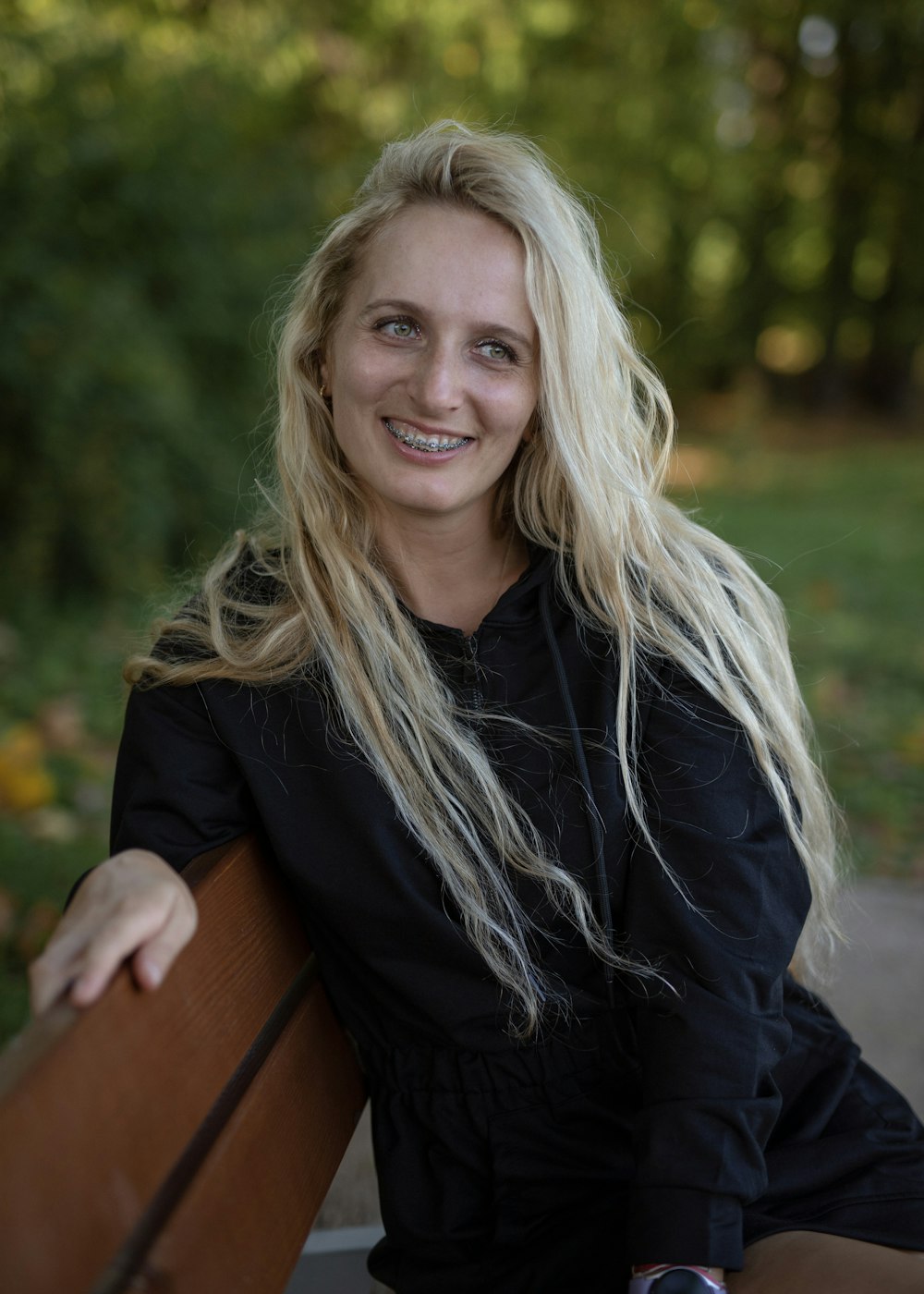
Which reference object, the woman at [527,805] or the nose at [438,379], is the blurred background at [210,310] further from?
the nose at [438,379]

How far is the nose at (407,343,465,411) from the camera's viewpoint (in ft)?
6.49

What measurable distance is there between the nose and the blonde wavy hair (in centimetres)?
14

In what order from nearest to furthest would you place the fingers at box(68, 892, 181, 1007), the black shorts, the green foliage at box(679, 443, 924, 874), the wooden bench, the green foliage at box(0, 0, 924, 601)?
the wooden bench → the fingers at box(68, 892, 181, 1007) → the black shorts → the green foliage at box(679, 443, 924, 874) → the green foliage at box(0, 0, 924, 601)

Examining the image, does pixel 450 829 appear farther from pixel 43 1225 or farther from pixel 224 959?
pixel 43 1225

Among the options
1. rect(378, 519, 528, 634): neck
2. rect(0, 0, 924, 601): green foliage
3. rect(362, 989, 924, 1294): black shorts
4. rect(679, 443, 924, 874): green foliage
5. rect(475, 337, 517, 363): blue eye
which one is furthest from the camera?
rect(0, 0, 924, 601): green foliage

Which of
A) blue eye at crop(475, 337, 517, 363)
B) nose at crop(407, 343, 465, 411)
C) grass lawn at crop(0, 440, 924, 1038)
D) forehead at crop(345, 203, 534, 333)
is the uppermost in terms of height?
forehead at crop(345, 203, 534, 333)

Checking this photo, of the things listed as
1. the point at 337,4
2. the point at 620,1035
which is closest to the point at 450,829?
the point at 620,1035

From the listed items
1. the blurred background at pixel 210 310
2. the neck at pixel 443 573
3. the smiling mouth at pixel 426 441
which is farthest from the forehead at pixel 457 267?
the blurred background at pixel 210 310

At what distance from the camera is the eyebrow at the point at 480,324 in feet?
6.56

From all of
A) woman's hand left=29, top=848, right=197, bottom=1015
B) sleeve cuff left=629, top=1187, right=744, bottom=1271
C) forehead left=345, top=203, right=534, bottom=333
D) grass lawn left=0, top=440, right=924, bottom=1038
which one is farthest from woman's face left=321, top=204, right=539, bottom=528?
sleeve cuff left=629, top=1187, right=744, bottom=1271

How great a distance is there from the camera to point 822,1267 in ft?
5.47

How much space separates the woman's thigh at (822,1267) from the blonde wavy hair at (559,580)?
393 millimetres

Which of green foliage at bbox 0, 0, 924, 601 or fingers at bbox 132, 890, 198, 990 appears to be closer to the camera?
fingers at bbox 132, 890, 198, 990

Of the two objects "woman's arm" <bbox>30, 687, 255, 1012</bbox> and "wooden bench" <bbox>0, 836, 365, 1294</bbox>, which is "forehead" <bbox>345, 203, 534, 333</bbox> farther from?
"wooden bench" <bbox>0, 836, 365, 1294</bbox>
